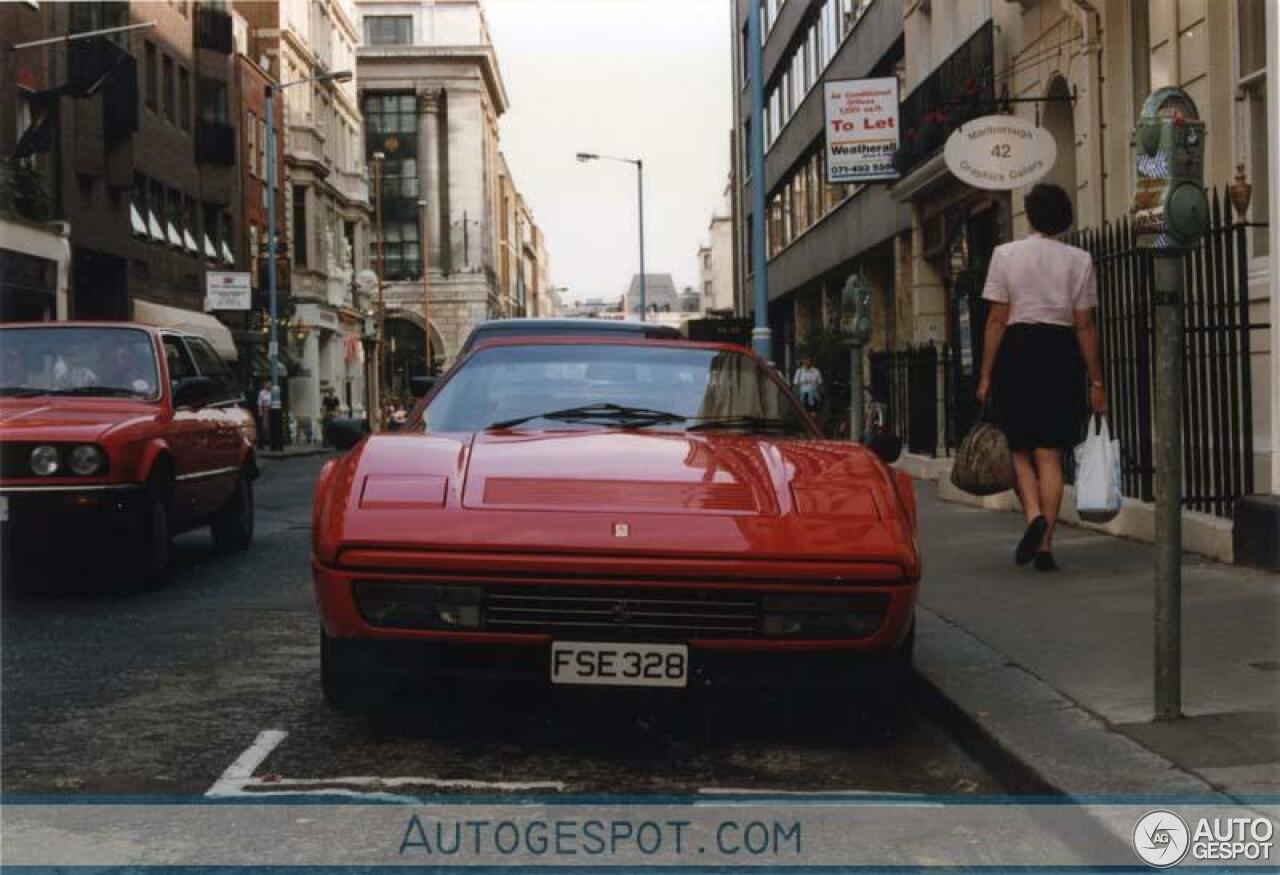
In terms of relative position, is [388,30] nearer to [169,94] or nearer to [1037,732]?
[169,94]

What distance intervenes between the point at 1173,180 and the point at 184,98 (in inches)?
1683

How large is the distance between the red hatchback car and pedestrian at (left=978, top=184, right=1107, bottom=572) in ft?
15.6

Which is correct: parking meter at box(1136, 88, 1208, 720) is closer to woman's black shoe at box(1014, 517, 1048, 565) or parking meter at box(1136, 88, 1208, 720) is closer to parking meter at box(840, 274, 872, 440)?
woman's black shoe at box(1014, 517, 1048, 565)

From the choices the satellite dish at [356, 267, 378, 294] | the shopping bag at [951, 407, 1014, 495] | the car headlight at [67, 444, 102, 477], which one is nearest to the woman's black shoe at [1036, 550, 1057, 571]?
the shopping bag at [951, 407, 1014, 495]

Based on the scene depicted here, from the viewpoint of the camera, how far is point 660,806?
4.42m

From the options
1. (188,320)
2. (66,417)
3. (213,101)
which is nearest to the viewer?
(66,417)

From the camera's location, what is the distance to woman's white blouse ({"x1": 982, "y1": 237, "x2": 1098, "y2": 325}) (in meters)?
8.56

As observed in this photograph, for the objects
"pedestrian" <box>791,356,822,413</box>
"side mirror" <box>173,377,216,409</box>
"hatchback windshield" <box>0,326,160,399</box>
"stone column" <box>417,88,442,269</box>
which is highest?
"stone column" <box>417,88,442,269</box>

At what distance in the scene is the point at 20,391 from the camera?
999 cm

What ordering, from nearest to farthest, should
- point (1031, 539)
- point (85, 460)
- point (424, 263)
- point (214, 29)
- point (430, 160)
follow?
point (1031, 539)
point (85, 460)
point (214, 29)
point (424, 263)
point (430, 160)

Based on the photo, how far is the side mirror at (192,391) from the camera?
32.7 feet

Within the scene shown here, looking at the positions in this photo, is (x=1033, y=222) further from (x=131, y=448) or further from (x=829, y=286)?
(x=829, y=286)

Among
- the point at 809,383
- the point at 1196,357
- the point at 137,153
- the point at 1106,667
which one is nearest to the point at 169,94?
the point at 137,153

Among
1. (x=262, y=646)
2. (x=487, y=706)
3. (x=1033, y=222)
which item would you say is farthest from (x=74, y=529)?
(x=1033, y=222)
